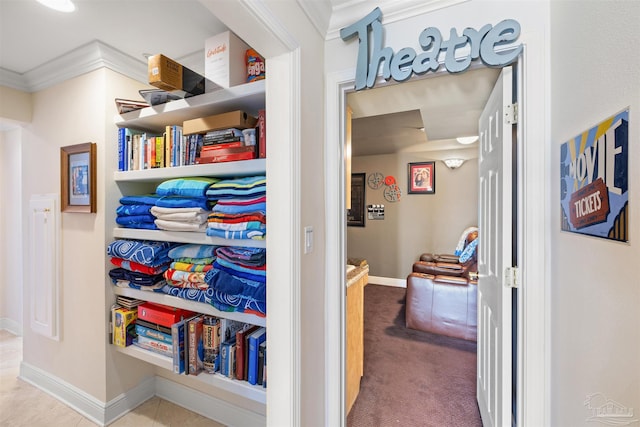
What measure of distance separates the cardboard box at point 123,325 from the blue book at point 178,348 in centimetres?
50

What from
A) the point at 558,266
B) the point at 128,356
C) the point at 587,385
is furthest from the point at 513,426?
the point at 128,356

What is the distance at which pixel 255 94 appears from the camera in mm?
1362

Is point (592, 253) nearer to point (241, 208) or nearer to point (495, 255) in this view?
point (495, 255)

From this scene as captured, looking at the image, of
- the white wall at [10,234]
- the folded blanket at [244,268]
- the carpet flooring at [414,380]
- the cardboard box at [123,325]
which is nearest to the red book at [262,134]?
the folded blanket at [244,268]

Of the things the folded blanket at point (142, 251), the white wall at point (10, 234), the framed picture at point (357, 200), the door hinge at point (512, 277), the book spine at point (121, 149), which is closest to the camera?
the door hinge at point (512, 277)

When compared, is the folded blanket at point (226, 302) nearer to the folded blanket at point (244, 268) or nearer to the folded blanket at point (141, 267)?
the folded blanket at point (244, 268)

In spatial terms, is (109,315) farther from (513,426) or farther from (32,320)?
(513,426)

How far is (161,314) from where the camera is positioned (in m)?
1.69

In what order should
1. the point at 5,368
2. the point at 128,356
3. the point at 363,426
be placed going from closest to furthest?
the point at 363,426 < the point at 128,356 < the point at 5,368

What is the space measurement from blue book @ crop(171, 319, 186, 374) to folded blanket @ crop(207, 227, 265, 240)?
614 mm

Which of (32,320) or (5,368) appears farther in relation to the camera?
(5,368)

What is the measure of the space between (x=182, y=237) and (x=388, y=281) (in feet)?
14.1

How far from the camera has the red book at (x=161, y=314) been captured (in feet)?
5.46

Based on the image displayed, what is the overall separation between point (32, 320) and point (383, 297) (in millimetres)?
4045
